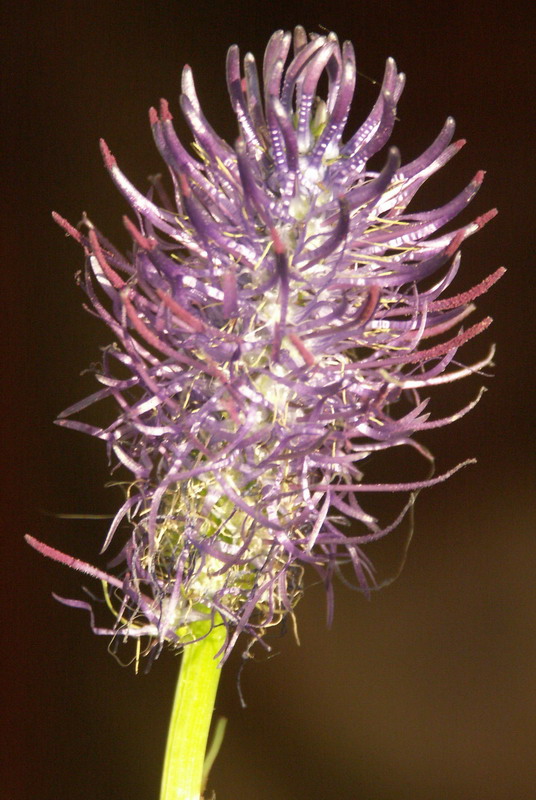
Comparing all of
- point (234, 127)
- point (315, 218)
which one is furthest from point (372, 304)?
point (234, 127)

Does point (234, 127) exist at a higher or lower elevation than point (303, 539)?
higher

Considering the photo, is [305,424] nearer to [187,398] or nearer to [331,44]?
[187,398]

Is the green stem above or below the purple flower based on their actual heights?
below

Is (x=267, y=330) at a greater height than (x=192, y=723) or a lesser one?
greater
